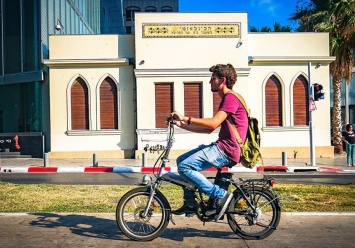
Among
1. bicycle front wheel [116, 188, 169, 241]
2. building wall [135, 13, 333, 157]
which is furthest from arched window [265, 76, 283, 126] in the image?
bicycle front wheel [116, 188, 169, 241]

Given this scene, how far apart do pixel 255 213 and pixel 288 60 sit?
647 inches

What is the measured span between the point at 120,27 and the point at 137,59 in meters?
29.8

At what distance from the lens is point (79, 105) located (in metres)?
20.2

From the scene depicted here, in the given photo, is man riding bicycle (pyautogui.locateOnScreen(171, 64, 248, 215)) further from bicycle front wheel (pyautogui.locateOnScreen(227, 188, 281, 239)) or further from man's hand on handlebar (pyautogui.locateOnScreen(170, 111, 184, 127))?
bicycle front wheel (pyautogui.locateOnScreen(227, 188, 281, 239))

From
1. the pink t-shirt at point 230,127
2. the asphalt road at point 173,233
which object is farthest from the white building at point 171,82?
the pink t-shirt at point 230,127

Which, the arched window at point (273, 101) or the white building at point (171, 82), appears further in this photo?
the arched window at point (273, 101)

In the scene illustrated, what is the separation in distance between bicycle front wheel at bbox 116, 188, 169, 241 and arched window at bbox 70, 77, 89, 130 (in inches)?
612

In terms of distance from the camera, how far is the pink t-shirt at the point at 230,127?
16.2 ft

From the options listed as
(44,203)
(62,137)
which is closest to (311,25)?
(62,137)

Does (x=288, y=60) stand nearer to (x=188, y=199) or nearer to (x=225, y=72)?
(x=225, y=72)

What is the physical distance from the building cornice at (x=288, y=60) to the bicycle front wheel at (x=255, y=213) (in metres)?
15.6

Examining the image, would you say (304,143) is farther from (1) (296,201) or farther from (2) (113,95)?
(1) (296,201)

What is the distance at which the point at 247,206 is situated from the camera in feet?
16.9

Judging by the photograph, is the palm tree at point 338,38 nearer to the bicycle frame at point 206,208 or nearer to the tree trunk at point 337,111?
the tree trunk at point 337,111
